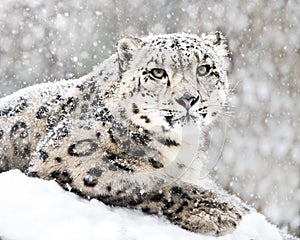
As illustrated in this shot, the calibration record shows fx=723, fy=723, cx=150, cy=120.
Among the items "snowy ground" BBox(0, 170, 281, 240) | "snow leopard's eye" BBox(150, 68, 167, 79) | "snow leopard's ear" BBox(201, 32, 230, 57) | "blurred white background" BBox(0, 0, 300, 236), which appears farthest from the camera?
"blurred white background" BBox(0, 0, 300, 236)

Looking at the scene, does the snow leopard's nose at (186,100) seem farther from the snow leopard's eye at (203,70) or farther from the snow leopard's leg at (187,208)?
the snow leopard's leg at (187,208)

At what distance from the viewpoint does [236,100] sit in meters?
10.4

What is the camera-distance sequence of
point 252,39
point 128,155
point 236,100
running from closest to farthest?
point 128,155, point 236,100, point 252,39

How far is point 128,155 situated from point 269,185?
6.60 m

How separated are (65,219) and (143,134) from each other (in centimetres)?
83

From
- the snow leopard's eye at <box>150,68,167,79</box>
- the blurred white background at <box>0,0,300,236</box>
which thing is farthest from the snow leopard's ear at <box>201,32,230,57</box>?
the blurred white background at <box>0,0,300,236</box>

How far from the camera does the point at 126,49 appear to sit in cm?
446

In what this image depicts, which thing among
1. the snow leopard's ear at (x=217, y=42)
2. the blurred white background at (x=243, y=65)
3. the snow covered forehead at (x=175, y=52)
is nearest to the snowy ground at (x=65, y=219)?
the snow covered forehead at (x=175, y=52)

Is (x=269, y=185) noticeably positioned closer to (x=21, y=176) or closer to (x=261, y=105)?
(x=261, y=105)

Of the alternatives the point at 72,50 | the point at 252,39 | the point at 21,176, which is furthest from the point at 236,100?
the point at 21,176

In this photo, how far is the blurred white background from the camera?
34.5 ft

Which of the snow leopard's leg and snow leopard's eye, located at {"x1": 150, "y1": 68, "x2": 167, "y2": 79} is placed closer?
the snow leopard's leg

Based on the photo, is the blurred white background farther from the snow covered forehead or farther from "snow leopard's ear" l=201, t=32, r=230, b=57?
the snow covered forehead

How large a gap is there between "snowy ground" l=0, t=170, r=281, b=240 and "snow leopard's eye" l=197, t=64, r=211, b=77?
935 mm
